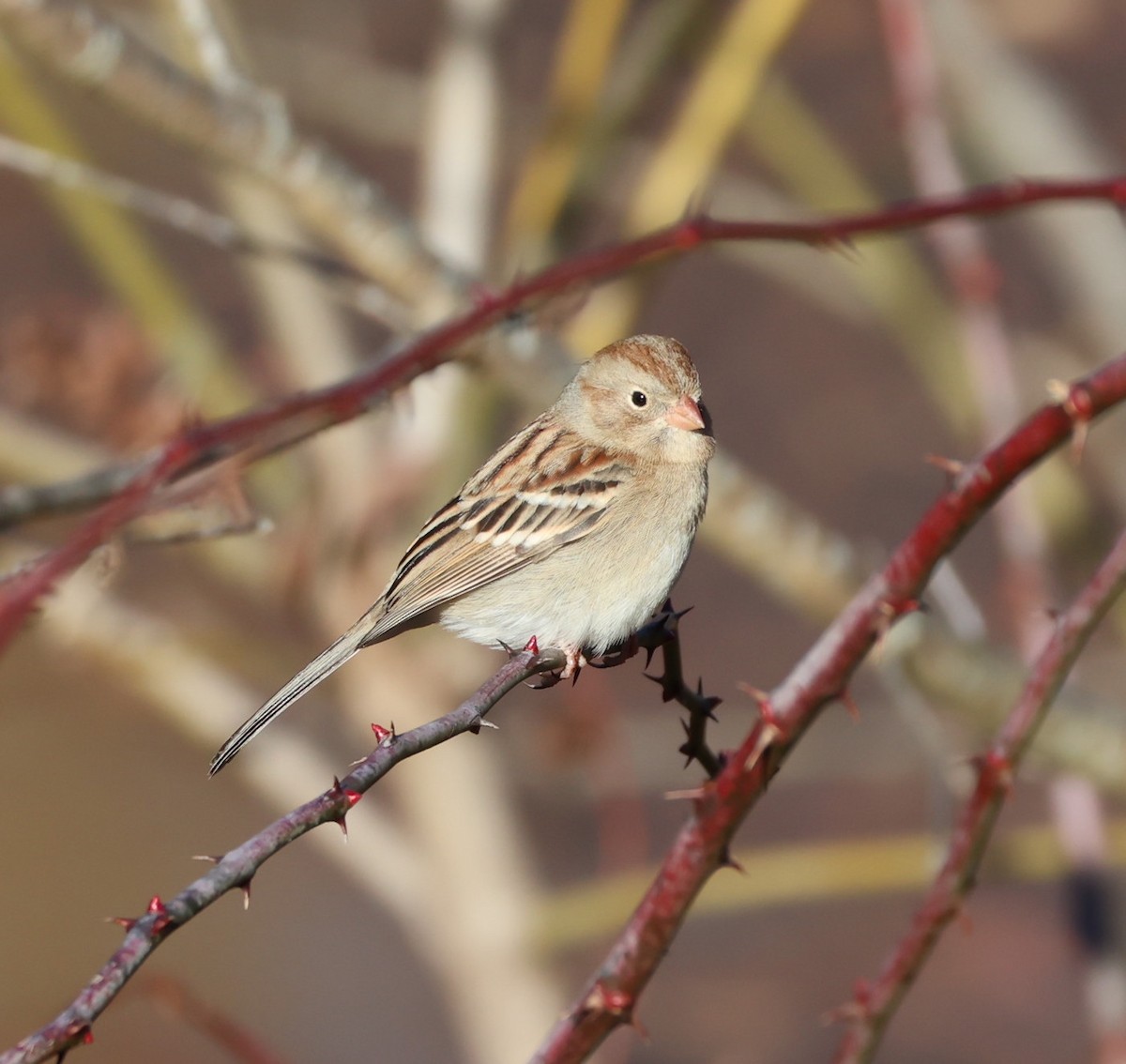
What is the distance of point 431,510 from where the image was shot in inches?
157

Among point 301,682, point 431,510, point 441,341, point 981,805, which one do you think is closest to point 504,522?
point 301,682

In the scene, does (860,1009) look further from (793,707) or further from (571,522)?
(571,522)

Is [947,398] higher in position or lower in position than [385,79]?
lower

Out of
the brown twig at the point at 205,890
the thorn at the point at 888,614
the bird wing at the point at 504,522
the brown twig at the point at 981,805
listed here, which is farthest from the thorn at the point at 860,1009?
the bird wing at the point at 504,522

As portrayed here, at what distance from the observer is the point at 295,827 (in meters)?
1.35

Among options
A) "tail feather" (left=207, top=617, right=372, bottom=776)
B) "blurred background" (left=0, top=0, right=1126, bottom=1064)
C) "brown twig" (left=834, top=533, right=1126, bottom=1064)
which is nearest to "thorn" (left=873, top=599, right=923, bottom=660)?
"brown twig" (left=834, top=533, right=1126, bottom=1064)

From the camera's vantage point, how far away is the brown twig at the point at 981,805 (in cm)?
177

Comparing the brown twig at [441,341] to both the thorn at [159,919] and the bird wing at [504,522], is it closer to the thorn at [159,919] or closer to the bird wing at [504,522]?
the thorn at [159,919]

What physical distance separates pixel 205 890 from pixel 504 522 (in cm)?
181

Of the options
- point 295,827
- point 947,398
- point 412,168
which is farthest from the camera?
point 412,168

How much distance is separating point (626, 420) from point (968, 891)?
1574 millimetres

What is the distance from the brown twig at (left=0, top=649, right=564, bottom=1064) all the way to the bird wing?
4.74ft

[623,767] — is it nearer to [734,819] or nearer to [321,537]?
[321,537]

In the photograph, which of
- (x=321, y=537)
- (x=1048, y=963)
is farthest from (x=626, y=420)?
(x=1048, y=963)
